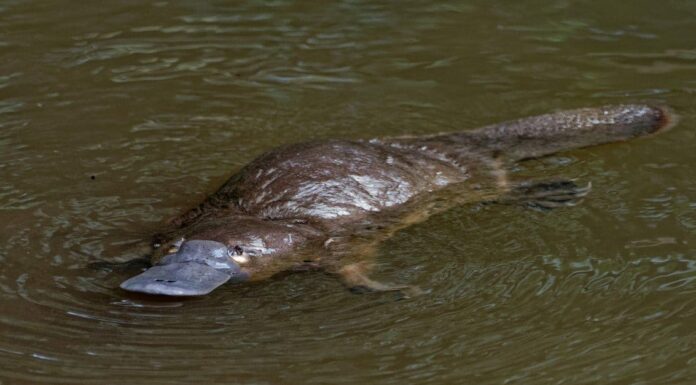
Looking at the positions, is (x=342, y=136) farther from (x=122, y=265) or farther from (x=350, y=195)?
(x=122, y=265)

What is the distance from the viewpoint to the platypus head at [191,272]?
3.89 meters

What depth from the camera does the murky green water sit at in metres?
3.66

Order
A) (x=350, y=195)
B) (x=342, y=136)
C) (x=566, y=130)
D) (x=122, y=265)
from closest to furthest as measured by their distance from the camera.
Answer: (x=122, y=265) → (x=350, y=195) → (x=566, y=130) → (x=342, y=136)

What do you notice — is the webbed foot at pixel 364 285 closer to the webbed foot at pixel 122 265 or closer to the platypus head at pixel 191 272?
the platypus head at pixel 191 272

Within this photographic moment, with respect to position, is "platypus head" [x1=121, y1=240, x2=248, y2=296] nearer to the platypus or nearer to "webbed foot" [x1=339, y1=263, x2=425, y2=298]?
the platypus

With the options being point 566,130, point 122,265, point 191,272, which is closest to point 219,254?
point 191,272

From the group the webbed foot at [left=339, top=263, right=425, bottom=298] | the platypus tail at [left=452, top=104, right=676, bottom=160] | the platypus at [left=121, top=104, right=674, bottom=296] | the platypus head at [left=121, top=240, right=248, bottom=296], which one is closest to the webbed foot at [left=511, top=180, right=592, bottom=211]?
the platypus at [left=121, top=104, right=674, bottom=296]

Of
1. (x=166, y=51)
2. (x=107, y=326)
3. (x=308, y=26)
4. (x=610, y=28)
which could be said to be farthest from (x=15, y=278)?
(x=610, y=28)

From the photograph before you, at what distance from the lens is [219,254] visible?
13.4 ft

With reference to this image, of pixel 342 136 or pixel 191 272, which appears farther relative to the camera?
pixel 342 136

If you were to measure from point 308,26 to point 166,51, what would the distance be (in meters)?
0.95

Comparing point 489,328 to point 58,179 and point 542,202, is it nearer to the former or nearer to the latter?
point 542,202

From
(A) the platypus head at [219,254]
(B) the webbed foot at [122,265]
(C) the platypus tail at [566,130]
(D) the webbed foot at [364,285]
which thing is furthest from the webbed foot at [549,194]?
(B) the webbed foot at [122,265]

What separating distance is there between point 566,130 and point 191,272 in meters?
2.22
